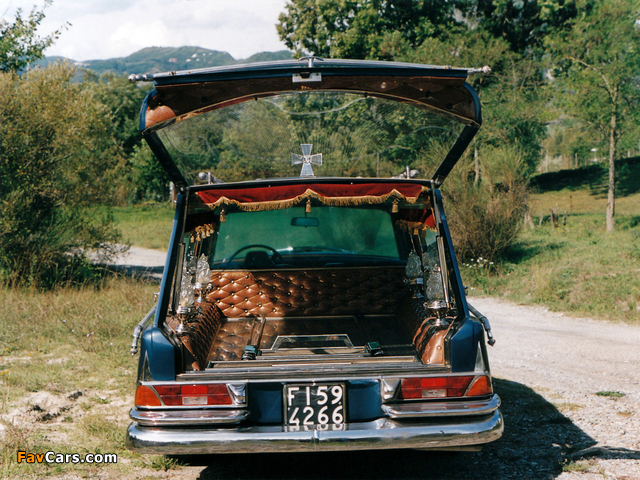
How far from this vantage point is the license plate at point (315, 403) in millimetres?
3166

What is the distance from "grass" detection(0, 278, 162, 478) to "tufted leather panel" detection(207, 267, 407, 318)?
1.37 meters

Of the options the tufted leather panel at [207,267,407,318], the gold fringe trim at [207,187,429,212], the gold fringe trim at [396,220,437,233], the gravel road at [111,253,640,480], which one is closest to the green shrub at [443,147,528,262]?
the gravel road at [111,253,640,480]

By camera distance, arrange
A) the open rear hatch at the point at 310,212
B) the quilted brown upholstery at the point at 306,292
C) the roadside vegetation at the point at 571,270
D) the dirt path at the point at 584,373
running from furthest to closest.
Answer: the roadside vegetation at the point at 571,270 → the quilted brown upholstery at the point at 306,292 → the dirt path at the point at 584,373 → the open rear hatch at the point at 310,212

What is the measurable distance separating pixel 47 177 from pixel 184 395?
996 centimetres

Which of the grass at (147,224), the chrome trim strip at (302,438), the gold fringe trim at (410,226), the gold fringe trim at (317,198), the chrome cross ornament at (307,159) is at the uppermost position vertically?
the chrome cross ornament at (307,159)

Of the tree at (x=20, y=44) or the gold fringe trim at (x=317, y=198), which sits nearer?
the gold fringe trim at (x=317, y=198)

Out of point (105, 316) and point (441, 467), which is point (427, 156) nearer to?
point (441, 467)

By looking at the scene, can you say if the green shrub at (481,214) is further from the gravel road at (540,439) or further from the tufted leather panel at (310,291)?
the tufted leather panel at (310,291)

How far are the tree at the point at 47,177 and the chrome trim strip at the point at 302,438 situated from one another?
9.01m

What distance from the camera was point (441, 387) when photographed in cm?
323

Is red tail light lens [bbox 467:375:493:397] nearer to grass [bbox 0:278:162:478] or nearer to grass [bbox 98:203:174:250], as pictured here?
grass [bbox 0:278:162:478]

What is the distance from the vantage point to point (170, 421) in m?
3.12

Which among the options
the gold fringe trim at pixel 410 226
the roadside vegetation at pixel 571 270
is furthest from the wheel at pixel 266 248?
the roadside vegetation at pixel 571 270

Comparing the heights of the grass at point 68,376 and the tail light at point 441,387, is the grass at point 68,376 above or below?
below
